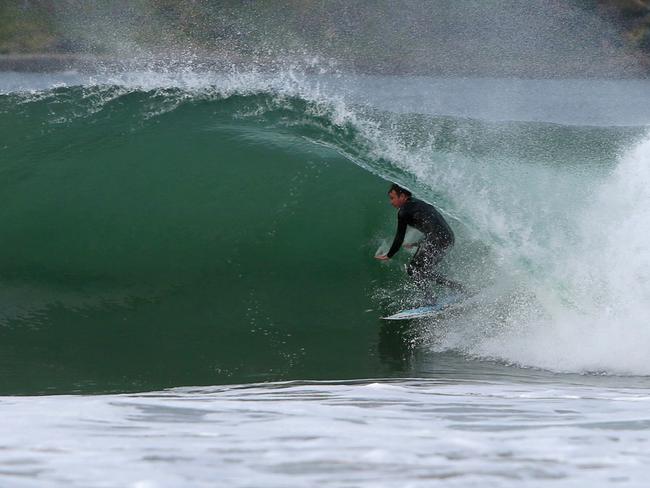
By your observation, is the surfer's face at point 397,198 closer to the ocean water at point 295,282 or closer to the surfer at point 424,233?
the surfer at point 424,233

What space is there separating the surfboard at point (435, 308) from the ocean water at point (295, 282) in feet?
0.27

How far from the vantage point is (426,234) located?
694cm

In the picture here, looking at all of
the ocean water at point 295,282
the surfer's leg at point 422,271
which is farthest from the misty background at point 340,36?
the surfer's leg at point 422,271

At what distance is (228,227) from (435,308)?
230cm

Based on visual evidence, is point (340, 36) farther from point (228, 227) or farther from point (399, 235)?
point (399, 235)

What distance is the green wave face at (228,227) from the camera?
666 centimetres

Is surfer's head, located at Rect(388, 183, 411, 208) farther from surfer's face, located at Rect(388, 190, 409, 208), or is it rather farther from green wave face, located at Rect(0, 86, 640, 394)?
green wave face, located at Rect(0, 86, 640, 394)

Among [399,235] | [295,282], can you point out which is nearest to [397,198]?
[399,235]

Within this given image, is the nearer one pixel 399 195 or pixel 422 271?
pixel 399 195

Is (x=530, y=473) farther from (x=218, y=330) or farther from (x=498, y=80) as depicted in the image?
(x=498, y=80)

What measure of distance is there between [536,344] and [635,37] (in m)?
28.4

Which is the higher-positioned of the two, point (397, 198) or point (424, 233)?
point (397, 198)

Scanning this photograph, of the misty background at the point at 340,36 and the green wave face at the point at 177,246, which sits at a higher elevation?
the misty background at the point at 340,36

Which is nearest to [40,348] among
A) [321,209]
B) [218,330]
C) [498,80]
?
[218,330]
